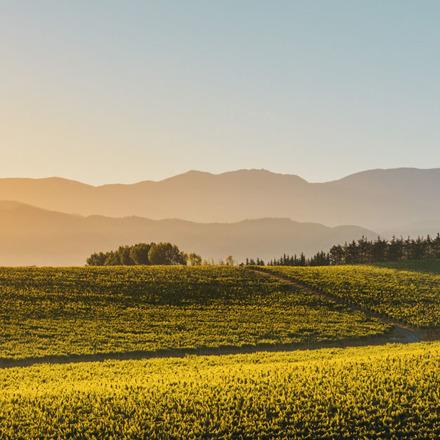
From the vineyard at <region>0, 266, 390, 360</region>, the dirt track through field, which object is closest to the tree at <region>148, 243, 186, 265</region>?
the vineyard at <region>0, 266, 390, 360</region>

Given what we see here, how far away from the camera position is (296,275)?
8588 cm

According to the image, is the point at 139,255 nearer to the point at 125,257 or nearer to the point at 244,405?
the point at 125,257

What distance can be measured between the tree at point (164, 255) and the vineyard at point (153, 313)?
86380 mm

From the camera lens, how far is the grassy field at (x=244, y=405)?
19.0 metres

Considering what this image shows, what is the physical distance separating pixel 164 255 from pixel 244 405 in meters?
155

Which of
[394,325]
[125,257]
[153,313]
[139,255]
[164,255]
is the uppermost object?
[139,255]

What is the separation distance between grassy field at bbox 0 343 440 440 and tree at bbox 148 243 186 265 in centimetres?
14432

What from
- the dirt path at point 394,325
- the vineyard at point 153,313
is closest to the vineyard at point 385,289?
the dirt path at point 394,325

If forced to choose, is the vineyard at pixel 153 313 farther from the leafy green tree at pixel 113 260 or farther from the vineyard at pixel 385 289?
the leafy green tree at pixel 113 260

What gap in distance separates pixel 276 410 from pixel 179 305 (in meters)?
43.4

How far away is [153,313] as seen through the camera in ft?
185

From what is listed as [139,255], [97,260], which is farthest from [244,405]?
[97,260]

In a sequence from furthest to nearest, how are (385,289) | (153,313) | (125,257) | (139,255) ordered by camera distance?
(125,257) → (139,255) → (385,289) → (153,313)

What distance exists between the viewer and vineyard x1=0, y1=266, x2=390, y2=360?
42.9 meters
